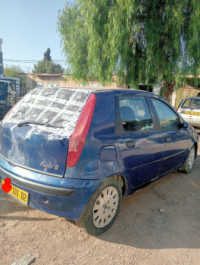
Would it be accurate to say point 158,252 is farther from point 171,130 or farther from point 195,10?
point 195,10

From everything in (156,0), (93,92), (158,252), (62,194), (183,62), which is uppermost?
(156,0)

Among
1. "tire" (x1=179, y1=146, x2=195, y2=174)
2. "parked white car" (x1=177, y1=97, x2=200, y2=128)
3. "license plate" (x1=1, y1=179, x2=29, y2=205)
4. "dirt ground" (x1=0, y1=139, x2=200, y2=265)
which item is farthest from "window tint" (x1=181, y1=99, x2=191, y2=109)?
"license plate" (x1=1, y1=179, x2=29, y2=205)

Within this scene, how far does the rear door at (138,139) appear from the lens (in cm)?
242

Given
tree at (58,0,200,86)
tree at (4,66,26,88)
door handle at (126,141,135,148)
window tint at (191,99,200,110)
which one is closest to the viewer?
door handle at (126,141,135,148)

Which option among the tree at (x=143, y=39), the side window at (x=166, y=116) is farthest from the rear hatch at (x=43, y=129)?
the tree at (x=143, y=39)

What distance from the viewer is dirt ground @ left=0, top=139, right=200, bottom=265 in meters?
2.01

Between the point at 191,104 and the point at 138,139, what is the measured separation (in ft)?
24.3

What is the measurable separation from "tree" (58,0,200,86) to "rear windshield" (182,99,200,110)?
3.92ft

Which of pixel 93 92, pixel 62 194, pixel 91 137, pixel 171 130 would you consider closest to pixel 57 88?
pixel 93 92

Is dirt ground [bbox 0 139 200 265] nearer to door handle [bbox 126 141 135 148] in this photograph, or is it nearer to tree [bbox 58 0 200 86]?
door handle [bbox 126 141 135 148]

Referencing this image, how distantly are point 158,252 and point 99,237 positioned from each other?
0.64 metres

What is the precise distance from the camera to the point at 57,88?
252 cm

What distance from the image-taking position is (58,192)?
6.42 ft

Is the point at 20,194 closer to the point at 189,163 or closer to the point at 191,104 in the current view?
the point at 189,163
